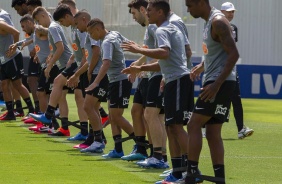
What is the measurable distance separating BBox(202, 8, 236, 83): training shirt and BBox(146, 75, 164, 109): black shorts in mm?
2337

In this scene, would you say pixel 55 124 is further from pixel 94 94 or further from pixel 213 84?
pixel 213 84

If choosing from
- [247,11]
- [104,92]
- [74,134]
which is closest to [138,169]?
[104,92]

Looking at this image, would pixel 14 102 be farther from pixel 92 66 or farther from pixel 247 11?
pixel 247 11

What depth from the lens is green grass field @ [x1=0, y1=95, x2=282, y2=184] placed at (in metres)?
11.2

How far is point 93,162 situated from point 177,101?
98.0 inches

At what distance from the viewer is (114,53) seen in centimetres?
1335

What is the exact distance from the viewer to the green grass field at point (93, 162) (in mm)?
11234

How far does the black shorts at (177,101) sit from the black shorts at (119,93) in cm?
256

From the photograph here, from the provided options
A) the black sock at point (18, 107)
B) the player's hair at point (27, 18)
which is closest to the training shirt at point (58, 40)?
the player's hair at point (27, 18)

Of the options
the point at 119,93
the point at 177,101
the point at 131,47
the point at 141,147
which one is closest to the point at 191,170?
the point at 177,101

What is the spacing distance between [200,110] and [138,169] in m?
2.72

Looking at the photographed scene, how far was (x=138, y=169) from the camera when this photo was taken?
480 inches

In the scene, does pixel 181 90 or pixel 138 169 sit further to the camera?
pixel 138 169

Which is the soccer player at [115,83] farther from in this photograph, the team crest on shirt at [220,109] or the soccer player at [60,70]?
the team crest on shirt at [220,109]
